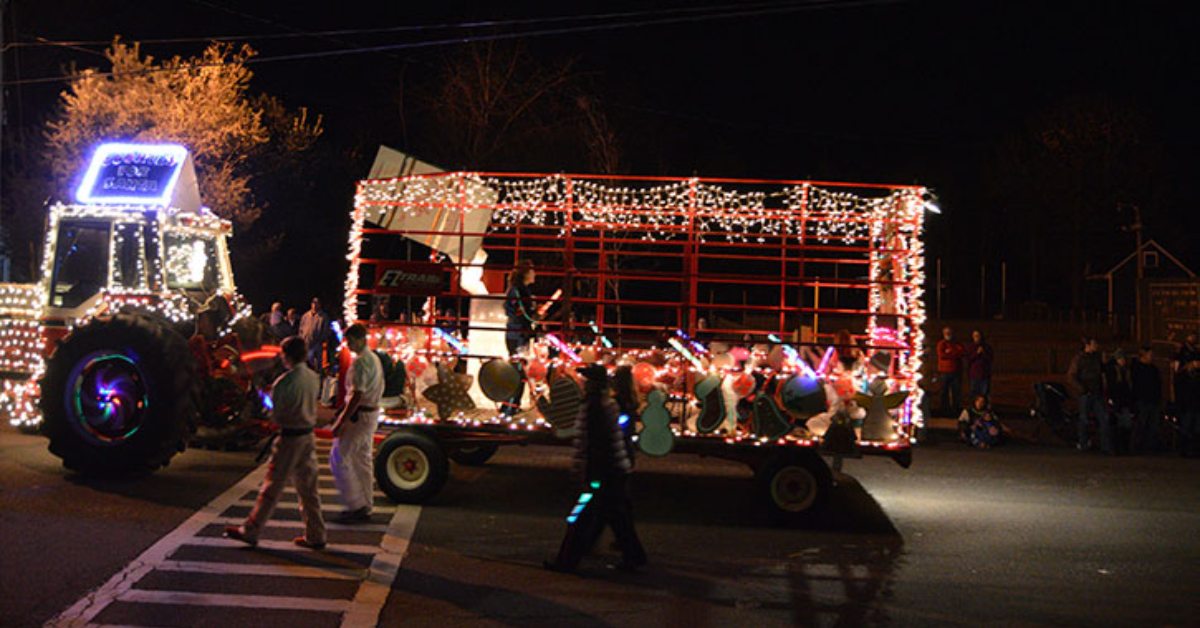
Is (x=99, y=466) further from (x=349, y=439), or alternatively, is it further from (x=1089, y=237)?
(x=1089, y=237)

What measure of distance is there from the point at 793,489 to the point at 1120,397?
8.99m

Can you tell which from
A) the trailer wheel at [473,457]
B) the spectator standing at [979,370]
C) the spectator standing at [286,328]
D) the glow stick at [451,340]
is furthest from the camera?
the spectator standing at [286,328]

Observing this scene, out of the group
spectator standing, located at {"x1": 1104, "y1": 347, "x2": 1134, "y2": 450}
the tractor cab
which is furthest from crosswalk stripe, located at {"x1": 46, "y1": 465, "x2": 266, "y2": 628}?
spectator standing, located at {"x1": 1104, "y1": 347, "x2": 1134, "y2": 450}

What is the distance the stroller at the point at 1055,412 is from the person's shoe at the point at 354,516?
12.6m

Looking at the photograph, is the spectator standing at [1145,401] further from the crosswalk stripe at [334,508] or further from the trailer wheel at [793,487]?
the crosswalk stripe at [334,508]

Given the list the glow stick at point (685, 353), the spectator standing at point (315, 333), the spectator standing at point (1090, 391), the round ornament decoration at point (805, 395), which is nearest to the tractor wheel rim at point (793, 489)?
the round ornament decoration at point (805, 395)

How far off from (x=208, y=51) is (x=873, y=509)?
1936 centimetres

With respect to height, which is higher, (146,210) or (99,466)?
(146,210)

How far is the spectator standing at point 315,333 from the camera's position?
62.6 feet

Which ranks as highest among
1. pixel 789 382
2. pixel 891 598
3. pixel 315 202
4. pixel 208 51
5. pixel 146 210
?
pixel 208 51

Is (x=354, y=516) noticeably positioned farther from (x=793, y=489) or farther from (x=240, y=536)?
(x=793, y=489)

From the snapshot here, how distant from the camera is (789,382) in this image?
10.3 meters

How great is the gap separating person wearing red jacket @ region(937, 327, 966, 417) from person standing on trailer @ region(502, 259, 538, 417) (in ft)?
33.1

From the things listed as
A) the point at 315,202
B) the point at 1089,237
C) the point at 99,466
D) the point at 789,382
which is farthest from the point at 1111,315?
the point at 99,466
